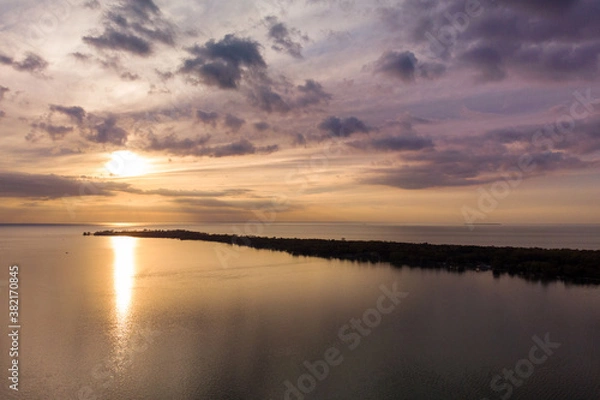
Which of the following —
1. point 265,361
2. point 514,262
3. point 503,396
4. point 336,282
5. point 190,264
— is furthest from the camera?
point 190,264

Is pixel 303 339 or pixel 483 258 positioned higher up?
pixel 483 258

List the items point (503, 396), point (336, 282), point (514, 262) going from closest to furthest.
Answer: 1. point (503, 396)
2. point (336, 282)
3. point (514, 262)

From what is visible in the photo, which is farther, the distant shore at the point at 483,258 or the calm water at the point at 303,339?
the distant shore at the point at 483,258

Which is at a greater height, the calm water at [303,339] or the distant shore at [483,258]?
the distant shore at [483,258]

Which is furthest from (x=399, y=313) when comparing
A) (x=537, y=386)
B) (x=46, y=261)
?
(x=46, y=261)

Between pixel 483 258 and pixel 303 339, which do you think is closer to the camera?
pixel 303 339

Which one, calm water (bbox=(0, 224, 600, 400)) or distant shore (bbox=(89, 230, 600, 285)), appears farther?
distant shore (bbox=(89, 230, 600, 285))

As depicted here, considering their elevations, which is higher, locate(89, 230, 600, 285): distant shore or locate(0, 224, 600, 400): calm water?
locate(89, 230, 600, 285): distant shore

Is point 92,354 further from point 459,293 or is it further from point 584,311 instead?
point 584,311
